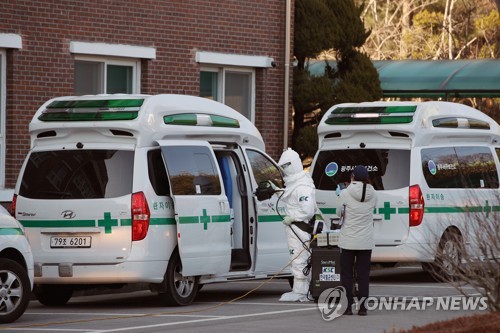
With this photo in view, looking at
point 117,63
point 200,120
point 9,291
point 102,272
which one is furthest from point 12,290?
point 117,63

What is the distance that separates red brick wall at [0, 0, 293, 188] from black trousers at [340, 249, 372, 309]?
7.37 m

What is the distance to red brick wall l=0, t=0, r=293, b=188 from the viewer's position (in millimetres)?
21109

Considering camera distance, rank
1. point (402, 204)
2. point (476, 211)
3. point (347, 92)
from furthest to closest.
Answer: point (347, 92)
point (402, 204)
point (476, 211)

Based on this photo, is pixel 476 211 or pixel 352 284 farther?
pixel 352 284

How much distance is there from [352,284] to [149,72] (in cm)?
887

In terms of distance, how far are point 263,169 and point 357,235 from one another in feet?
10.1

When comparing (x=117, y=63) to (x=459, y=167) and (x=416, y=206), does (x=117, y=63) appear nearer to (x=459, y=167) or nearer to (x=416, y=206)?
(x=459, y=167)

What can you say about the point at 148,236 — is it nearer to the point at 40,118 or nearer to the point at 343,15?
the point at 40,118

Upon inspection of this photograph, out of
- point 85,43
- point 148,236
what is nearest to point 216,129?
point 148,236

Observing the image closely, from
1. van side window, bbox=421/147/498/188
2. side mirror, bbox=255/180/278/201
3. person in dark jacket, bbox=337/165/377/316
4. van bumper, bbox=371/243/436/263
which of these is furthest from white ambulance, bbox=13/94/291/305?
van side window, bbox=421/147/498/188

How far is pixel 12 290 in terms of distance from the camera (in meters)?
14.6

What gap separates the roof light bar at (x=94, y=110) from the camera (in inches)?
639

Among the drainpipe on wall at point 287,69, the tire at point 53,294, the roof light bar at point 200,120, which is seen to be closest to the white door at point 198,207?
the roof light bar at point 200,120

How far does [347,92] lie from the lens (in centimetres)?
2628
